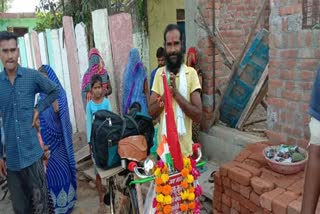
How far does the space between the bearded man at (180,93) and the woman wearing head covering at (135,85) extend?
1938 mm

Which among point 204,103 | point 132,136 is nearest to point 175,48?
point 132,136

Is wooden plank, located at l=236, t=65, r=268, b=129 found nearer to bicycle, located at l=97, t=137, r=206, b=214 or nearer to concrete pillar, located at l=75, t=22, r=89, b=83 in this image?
bicycle, located at l=97, t=137, r=206, b=214

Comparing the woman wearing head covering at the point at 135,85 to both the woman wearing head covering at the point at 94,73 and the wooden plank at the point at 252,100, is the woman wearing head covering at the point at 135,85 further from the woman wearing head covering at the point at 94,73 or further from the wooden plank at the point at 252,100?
the wooden plank at the point at 252,100

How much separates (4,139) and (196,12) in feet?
9.60

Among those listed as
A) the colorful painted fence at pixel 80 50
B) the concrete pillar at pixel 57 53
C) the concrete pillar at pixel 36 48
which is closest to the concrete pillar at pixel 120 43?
the colorful painted fence at pixel 80 50

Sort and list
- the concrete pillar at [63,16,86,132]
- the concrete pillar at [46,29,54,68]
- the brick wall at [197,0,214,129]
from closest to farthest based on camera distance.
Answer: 1. the brick wall at [197,0,214,129]
2. the concrete pillar at [63,16,86,132]
3. the concrete pillar at [46,29,54,68]

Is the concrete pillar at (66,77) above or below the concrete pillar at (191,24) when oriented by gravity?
below

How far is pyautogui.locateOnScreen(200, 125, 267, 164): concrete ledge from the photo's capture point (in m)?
3.94

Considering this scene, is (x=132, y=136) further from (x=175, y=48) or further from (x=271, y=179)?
(x=271, y=179)

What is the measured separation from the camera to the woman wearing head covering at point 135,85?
459 centimetres

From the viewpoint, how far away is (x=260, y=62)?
13.2 feet

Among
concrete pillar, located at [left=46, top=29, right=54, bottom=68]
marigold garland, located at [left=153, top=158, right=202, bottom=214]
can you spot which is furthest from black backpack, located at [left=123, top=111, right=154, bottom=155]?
concrete pillar, located at [left=46, top=29, right=54, bottom=68]

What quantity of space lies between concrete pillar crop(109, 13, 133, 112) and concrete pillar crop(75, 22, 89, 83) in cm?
73

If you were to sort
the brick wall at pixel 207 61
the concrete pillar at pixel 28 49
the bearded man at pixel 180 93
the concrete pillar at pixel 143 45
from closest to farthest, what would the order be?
the bearded man at pixel 180 93 → the brick wall at pixel 207 61 → the concrete pillar at pixel 143 45 → the concrete pillar at pixel 28 49
